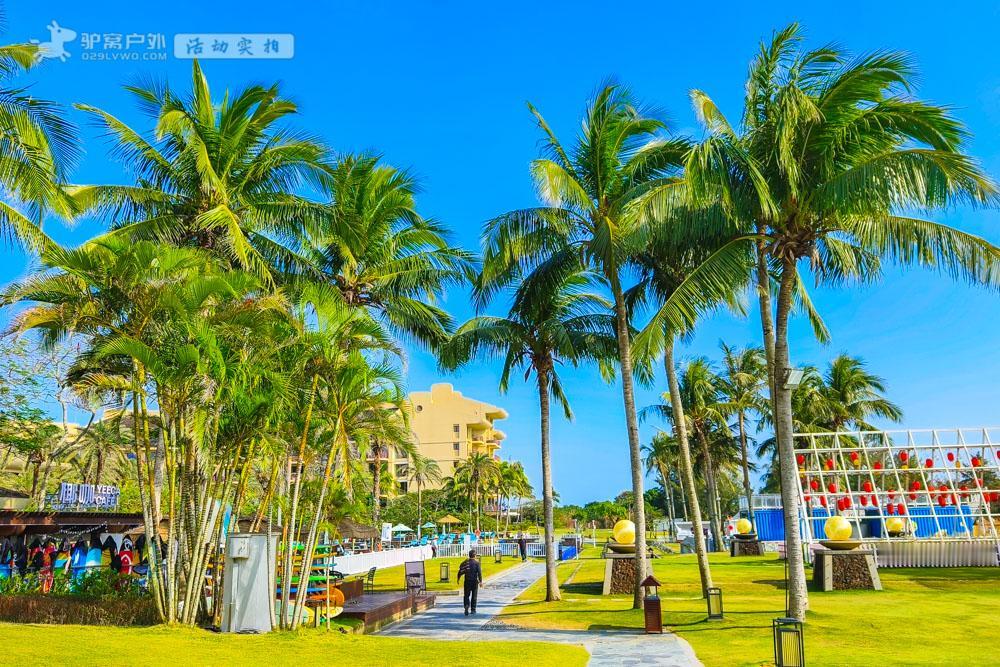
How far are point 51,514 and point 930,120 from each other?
19.7m

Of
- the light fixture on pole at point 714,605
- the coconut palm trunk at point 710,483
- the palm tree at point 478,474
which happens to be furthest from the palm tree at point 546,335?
the palm tree at point 478,474

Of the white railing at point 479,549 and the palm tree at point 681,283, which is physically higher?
the palm tree at point 681,283

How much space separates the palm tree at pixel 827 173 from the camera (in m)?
12.7

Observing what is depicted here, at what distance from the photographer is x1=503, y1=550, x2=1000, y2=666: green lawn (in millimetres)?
11305

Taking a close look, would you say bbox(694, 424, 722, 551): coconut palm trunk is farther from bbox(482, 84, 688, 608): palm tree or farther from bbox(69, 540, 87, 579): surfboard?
bbox(69, 540, 87, 579): surfboard

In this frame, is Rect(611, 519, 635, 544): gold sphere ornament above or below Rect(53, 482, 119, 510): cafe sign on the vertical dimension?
below

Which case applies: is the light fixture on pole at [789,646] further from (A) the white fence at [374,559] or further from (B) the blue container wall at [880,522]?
(A) the white fence at [374,559]

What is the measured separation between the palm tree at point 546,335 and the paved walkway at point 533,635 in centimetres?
290

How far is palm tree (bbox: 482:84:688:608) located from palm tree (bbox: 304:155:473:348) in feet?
9.66

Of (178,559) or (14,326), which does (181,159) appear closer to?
(14,326)

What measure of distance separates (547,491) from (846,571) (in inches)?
308

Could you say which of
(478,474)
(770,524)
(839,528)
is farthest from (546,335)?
(478,474)

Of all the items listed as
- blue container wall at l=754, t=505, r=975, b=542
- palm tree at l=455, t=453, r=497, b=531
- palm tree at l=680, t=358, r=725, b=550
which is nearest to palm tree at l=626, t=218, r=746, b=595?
blue container wall at l=754, t=505, r=975, b=542

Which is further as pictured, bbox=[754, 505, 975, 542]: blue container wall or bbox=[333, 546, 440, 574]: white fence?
bbox=[333, 546, 440, 574]: white fence
